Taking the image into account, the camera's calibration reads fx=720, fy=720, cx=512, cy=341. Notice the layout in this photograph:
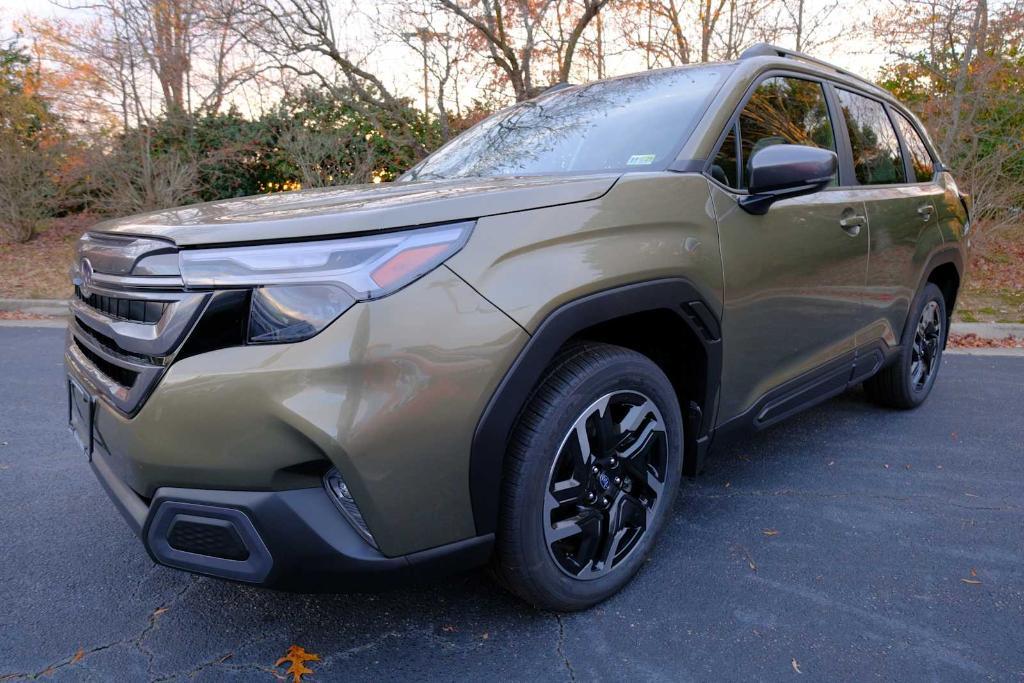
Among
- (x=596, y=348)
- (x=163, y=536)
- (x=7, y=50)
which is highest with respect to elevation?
(x=7, y=50)

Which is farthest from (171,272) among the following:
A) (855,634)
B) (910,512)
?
(910,512)

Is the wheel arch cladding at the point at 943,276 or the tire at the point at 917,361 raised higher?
the wheel arch cladding at the point at 943,276

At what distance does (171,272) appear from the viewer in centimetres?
165

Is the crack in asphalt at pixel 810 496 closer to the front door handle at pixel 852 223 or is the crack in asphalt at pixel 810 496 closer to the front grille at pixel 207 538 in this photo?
the front door handle at pixel 852 223

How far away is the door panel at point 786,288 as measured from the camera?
8.00 feet

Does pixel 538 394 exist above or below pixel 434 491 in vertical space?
above

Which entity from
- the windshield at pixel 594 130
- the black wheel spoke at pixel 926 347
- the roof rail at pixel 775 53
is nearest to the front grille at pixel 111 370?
the windshield at pixel 594 130

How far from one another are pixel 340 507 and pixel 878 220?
9.23ft

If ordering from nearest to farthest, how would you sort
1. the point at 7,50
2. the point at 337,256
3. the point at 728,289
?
the point at 337,256, the point at 728,289, the point at 7,50

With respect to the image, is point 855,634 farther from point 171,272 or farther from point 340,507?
point 171,272

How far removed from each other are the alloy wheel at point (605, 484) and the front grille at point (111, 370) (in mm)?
1079

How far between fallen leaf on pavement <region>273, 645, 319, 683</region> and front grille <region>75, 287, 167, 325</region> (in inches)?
38.8

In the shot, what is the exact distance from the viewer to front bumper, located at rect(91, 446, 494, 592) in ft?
5.21

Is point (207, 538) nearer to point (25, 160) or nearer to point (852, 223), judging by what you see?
point (852, 223)
